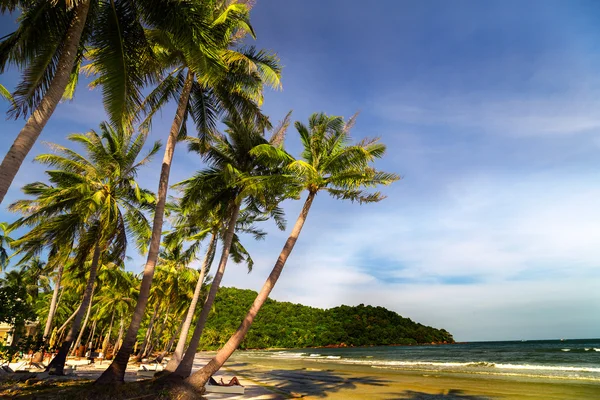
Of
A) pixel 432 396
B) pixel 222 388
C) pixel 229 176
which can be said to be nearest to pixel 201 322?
pixel 222 388

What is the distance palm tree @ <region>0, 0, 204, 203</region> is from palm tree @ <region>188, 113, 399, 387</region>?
5053 mm

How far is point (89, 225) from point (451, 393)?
678 inches

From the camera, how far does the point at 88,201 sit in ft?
43.0

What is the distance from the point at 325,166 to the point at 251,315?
565 centimetres

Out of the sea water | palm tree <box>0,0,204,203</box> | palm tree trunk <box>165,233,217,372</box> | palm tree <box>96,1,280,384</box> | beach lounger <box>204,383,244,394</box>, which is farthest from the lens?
the sea water

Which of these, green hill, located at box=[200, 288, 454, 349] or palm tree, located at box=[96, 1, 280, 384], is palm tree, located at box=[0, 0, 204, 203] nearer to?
palm tree, located at box=[96, 1, 280, 384]

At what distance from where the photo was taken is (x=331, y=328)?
82938 millimetres

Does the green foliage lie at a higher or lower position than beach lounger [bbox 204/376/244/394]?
higher

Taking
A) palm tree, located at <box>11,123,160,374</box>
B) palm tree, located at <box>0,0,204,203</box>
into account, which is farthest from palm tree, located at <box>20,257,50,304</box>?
palm tree, located at <box>0,0,204,203</box>

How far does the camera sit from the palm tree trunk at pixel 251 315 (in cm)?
974

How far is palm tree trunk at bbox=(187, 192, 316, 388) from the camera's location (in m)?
9.74

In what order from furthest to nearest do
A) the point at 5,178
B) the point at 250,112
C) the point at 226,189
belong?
1. the point at 226,189
2. the point at 250,112
3. the point at 5,178

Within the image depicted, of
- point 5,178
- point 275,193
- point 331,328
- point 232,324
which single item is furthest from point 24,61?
point 331,328

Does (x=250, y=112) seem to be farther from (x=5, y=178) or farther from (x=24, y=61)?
(x=5, y=178)
